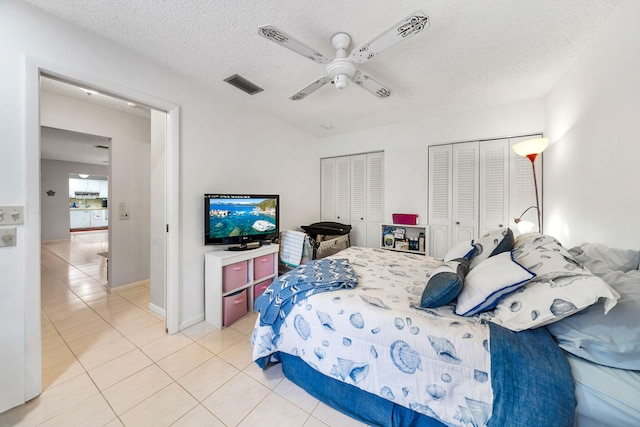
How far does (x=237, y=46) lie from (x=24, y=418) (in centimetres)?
280

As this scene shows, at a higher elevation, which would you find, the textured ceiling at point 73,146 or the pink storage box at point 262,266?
the textured ceiling at point 73,146

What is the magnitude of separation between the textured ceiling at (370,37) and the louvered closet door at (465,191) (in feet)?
2.30

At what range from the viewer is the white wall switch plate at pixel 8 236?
1347 millimetres

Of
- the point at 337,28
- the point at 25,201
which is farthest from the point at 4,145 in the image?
the point at 337,28

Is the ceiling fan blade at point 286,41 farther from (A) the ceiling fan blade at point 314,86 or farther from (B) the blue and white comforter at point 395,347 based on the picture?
(B) the blue and white comforter at point 395,347

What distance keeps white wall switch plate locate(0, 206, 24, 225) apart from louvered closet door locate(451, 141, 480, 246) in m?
4.18

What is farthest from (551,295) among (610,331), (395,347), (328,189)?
(328,189)

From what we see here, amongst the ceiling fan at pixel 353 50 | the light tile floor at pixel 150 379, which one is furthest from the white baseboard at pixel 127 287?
the ceiling fan at pixel 353 50

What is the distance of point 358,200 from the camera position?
404 cm

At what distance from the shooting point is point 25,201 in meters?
1.42

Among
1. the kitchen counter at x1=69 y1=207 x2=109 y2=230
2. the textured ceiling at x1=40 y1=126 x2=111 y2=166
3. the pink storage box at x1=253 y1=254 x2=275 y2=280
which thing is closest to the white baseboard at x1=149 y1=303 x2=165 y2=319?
the pink storage box at x1=253 y1=254 x2=275 y2=280

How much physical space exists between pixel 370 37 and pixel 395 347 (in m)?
2.08

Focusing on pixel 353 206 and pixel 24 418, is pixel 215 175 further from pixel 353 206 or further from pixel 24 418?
pixel 353 206

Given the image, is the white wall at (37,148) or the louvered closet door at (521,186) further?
the louvered closet door at (521,186)
